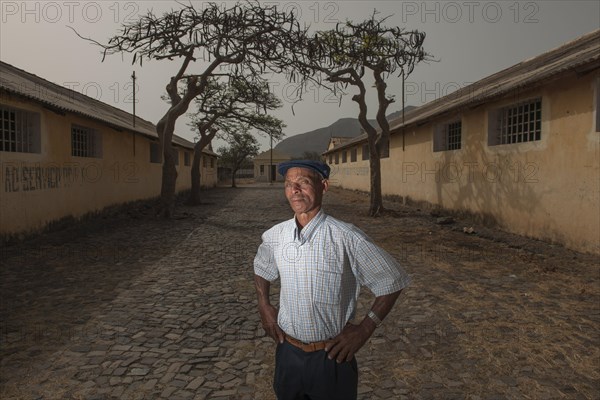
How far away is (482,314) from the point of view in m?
4.73

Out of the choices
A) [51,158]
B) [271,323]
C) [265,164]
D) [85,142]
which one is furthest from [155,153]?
[265,164]

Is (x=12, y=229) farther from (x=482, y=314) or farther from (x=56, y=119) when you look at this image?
(x=482, y=314)

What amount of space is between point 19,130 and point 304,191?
985 cm

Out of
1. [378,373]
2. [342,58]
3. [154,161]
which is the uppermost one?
[342,58]

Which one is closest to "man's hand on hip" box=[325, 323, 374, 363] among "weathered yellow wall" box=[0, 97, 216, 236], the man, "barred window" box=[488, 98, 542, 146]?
the man

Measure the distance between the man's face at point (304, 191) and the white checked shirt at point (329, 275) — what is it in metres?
0.07

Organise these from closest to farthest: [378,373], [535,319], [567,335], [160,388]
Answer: [160,388] < [378,373] < [567,335] < [535,319]

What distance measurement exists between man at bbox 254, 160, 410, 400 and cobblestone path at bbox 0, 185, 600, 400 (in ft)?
4.45

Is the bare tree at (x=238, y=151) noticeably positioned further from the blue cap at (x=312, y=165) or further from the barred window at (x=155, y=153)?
the blue cap at (x=312, y=165)

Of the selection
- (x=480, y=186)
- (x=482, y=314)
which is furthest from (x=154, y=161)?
(x=482, y=314)

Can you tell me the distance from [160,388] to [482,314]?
3441mm

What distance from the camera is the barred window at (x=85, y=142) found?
1224 centimetres

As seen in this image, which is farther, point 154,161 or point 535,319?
point 154,161

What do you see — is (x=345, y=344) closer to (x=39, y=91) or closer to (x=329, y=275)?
(x=329, y=275)
